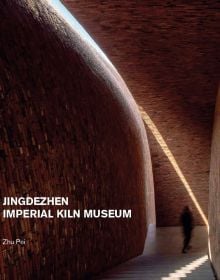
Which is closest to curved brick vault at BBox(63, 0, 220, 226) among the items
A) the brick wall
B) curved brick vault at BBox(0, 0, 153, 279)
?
curved brick vault at BBox(0, 0, 153, 279)

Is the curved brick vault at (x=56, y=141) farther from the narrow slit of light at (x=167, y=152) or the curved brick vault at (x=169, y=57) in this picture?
the narrow slit of light at (x=167, y=152)

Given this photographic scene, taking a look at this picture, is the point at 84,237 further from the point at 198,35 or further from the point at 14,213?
the point at 198,35

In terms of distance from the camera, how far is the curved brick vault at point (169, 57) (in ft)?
16.8

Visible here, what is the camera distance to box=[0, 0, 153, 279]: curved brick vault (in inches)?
130

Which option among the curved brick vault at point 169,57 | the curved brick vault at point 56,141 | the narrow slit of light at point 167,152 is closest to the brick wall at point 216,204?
the curved brick vault at point 169,57

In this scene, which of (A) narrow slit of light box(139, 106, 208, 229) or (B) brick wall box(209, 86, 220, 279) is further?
(A) narrow slit of light box(139, 106, 208, 229)

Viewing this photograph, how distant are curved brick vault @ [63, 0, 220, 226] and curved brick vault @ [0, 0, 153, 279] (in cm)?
50

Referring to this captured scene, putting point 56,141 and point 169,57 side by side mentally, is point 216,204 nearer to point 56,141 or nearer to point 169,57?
point 169,57

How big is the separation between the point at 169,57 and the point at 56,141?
3066mm

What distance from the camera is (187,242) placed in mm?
13539

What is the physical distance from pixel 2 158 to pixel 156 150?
849 cm

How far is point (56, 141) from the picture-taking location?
4.15m

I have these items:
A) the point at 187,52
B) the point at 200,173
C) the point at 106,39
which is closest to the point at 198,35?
the point at 187,52

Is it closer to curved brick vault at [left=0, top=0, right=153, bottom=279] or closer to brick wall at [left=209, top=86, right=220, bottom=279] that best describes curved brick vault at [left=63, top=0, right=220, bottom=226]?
curved brick vault at [left=0, top=0, right=153, bottom=279]
